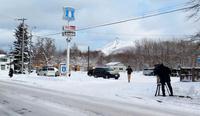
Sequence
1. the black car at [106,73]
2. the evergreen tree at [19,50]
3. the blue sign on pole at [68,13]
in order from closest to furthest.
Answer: the blue sign on pole at [68,13], the black car at [106,73], the evergreen tree at [19,50]

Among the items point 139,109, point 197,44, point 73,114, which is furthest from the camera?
point 197,44

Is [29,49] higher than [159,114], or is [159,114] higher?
[29,49]

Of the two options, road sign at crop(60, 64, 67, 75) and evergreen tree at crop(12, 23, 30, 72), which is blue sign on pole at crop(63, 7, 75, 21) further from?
evergreen tree at crop(12, 23, 30, 72)

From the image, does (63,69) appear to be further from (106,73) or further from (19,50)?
(19,50)

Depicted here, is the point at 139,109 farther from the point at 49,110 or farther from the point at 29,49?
the point at 29,49

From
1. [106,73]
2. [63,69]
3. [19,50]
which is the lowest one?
[106,73]

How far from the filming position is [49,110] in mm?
13797

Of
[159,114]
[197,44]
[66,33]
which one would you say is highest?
[66,33]

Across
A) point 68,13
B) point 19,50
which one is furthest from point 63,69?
point 19,50

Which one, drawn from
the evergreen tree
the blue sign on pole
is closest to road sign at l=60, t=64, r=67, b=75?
the blue sign on pole

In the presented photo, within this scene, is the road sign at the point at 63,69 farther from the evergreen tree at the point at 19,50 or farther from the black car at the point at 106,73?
the evergreen tree at the point at 19,50

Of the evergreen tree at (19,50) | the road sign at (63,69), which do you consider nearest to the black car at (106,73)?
the road sign at (63,69)

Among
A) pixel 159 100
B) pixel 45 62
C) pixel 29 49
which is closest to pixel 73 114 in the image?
pixel 159 100

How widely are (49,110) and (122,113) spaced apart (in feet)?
8.42
